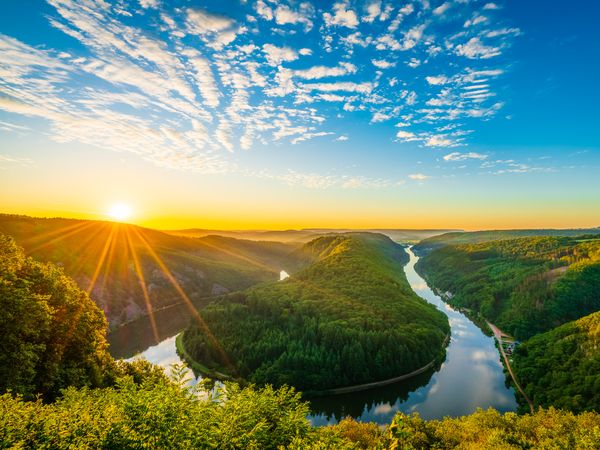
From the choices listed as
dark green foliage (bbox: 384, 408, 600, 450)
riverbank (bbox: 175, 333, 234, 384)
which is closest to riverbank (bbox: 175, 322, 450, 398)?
riverbank (bbox: 175, 333, 234, 384)

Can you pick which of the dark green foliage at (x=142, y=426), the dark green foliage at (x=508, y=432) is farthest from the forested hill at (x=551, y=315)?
the dark green foliage at (x=142, y=426)

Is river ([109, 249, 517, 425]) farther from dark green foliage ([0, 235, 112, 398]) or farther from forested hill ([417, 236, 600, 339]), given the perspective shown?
dark green foliage ([0, 235, 112, 398])

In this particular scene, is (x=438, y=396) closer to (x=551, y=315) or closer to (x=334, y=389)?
(x=334, y=389)

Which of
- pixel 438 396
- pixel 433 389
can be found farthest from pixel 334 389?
pixel 433 389

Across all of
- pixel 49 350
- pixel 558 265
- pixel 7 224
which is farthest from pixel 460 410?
pixel 7 224

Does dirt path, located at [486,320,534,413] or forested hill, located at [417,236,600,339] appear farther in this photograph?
forested hill, located at [417,236,600,339]

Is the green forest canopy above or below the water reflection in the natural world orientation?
above
